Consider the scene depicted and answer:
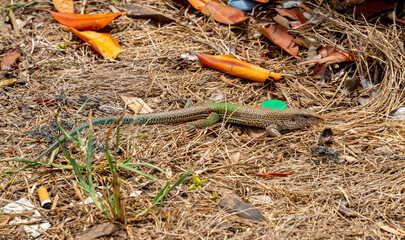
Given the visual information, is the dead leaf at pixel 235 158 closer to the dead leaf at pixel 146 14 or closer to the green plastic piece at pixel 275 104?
the green plastic piece at pixel 275 104

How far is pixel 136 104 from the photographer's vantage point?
4.47m

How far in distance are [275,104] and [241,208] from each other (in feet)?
6.14

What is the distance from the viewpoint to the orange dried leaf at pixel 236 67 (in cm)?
475

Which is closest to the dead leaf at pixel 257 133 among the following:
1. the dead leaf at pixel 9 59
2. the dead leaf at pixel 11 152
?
the dead leaf at pixel 11 152

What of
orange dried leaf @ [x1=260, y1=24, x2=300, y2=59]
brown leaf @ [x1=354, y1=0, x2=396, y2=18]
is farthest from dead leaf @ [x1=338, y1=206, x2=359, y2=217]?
brown leaf @ [x1=354, y1=0, x2=396, y2=18]

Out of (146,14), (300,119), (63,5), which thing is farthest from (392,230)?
(63,5)

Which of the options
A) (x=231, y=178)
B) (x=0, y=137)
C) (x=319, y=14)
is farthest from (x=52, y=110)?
(x=319, y=14)

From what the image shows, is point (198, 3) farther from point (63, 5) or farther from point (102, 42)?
point (63, 5)

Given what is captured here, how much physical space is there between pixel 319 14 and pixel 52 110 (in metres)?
3.64

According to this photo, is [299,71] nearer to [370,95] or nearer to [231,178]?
[370,95]

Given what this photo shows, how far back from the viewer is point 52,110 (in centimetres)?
429

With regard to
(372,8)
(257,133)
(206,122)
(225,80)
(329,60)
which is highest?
(372,8)

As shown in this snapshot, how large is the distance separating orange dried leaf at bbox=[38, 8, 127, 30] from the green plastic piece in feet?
8.10

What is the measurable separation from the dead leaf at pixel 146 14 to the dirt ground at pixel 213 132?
0.25ft
